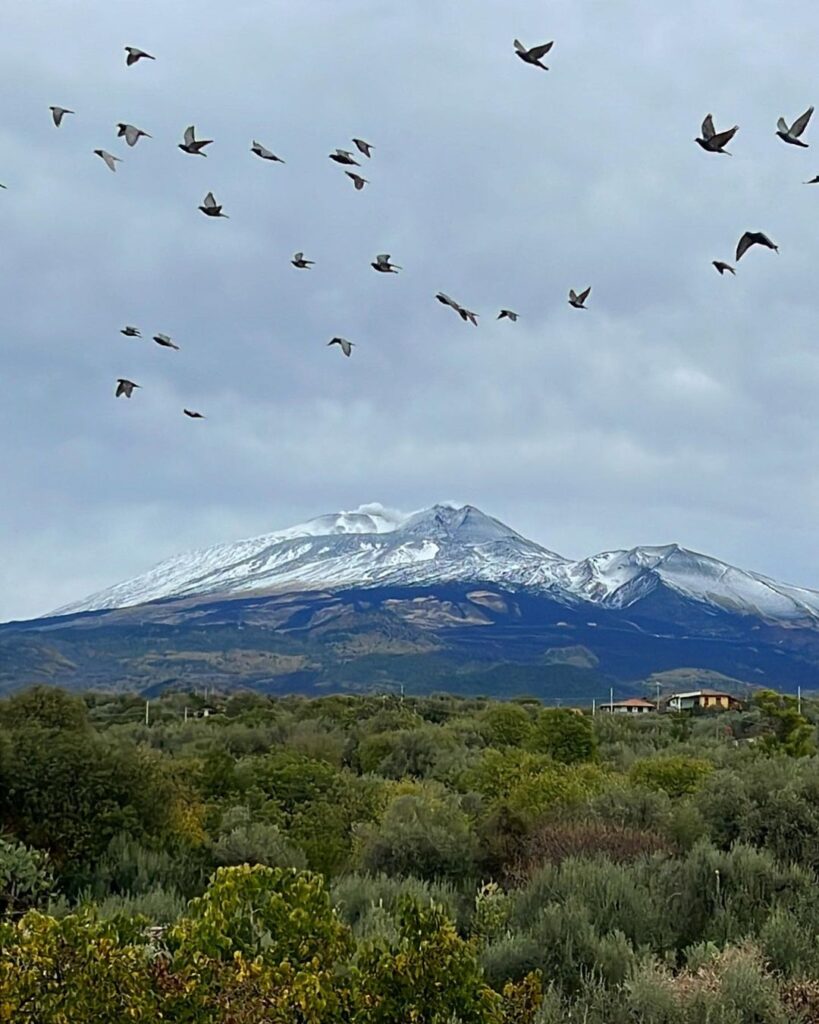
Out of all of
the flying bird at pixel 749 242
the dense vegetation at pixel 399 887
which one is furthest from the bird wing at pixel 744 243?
the dense vegetation at pixel 399 887

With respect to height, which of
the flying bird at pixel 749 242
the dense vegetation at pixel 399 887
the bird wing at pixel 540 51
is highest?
the bird wing at pixel 540 51

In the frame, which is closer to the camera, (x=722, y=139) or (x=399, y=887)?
(x=722, y=139)

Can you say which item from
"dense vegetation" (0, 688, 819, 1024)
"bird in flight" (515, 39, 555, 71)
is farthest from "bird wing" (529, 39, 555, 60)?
"dense vegetation" (0, 688, 819, 1024)

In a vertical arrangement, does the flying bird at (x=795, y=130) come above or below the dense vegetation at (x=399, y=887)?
above

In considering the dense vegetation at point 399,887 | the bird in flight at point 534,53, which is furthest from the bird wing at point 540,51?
the dense vegetation at point 399,887

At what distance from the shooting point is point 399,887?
12.5 metres

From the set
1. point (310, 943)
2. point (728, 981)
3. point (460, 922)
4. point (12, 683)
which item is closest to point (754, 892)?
point (460, 922)

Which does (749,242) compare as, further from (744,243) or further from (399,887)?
(399,887)

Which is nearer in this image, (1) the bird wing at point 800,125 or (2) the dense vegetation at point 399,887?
(2) the dense vegetation at point 399,887

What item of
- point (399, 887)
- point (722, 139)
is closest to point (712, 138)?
point (722, 139)

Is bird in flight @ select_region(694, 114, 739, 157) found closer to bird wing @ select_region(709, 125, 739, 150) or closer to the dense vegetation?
bird wing @ select_region(709, 125, 739, 150)

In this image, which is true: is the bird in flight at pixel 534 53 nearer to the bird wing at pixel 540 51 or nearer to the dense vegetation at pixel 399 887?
the bird wing at pixel 540 51

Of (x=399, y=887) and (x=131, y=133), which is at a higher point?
(x=131, y=133)

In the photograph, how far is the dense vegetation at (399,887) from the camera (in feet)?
21.3
